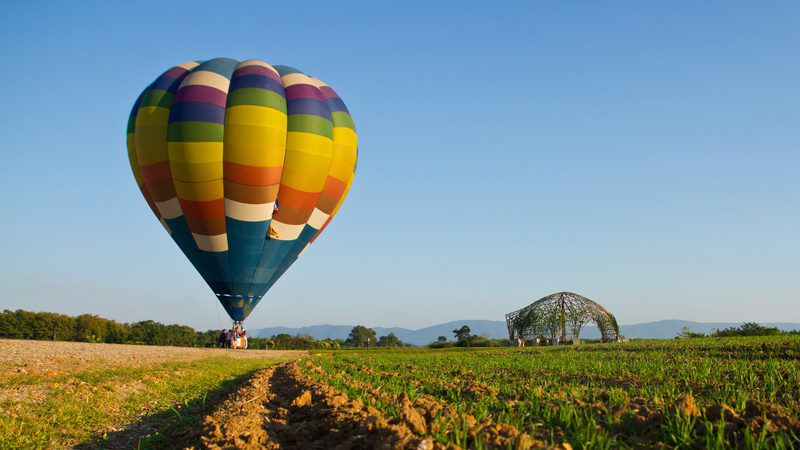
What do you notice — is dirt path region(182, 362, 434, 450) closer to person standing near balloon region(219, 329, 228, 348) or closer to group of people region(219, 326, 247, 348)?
group of people region(219, 326, 247, 348)

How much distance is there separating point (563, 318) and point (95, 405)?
136 ft

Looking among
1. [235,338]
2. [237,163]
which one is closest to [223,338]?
[235,338]

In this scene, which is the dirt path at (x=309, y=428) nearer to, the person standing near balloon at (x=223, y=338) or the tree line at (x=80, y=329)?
the person standing near balloon at (x=223, y=338)

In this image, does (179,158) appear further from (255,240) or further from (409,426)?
(409,426)

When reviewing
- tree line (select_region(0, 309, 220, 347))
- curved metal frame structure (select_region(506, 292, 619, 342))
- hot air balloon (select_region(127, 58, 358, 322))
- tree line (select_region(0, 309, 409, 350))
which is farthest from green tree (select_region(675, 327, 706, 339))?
tree line (select_region(0, 309, 220, 347))

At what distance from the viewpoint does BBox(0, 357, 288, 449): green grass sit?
532cm

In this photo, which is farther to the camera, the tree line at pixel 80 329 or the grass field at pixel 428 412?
the tree line at pixel 80 329

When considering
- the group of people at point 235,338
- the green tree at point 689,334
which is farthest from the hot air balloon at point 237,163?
the green tree at point 689,334

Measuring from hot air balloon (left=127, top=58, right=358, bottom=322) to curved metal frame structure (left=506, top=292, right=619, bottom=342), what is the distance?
94.1 feet

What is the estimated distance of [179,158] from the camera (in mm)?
19000

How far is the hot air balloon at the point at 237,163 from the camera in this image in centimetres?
1917

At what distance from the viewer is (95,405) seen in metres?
6.68

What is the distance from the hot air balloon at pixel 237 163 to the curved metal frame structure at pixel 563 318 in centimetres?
2868

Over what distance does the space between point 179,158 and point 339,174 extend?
758 centimetres
